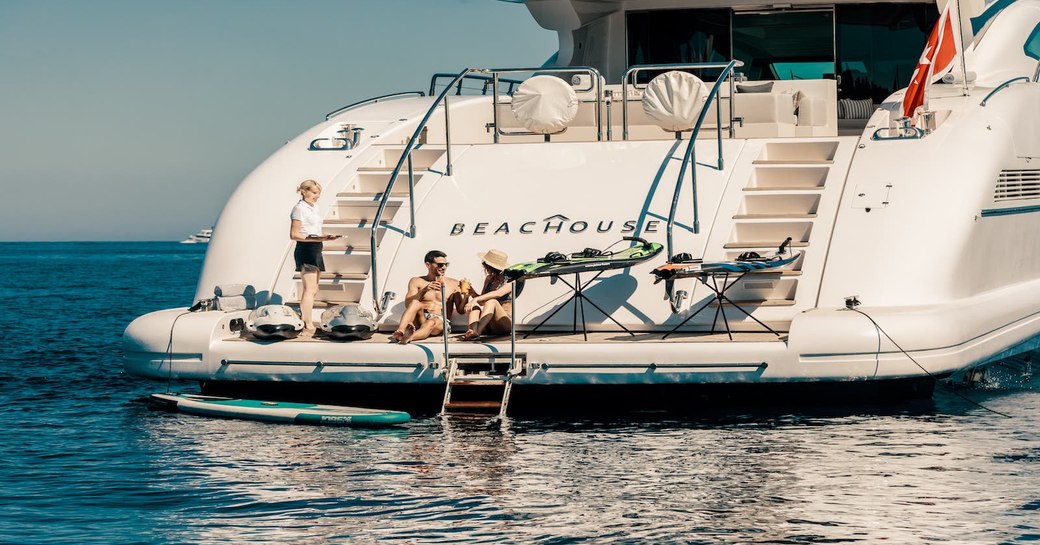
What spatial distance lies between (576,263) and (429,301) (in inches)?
49.5

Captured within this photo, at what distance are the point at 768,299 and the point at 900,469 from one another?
Result: 279cm

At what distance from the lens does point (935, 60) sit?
12.9 metres

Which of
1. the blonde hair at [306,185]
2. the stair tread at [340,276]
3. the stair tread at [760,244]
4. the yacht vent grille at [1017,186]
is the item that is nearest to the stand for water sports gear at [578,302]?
the stair tread at [760,244]

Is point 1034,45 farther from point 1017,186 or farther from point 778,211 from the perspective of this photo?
point 778,211

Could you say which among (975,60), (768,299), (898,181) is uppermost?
(975,60)

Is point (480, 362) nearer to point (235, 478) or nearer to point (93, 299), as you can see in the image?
point (235, 478)

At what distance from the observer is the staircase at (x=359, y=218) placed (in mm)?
12609

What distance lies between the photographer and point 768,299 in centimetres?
1157

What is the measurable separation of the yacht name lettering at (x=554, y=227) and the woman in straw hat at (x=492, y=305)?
81 centimetres

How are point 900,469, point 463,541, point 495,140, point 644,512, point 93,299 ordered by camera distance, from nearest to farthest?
point 463,541
point 644,512
point 900,469
point 495,140
point 93,299

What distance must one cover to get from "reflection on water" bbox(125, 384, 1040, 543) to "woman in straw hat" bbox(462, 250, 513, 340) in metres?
0.95

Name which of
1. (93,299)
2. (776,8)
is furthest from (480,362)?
(93,299)

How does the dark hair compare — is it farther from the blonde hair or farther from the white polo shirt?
the blonde hair

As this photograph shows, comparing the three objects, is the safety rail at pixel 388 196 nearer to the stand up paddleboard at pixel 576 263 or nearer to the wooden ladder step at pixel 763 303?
the stand up paddleboard at pixel 576 263
